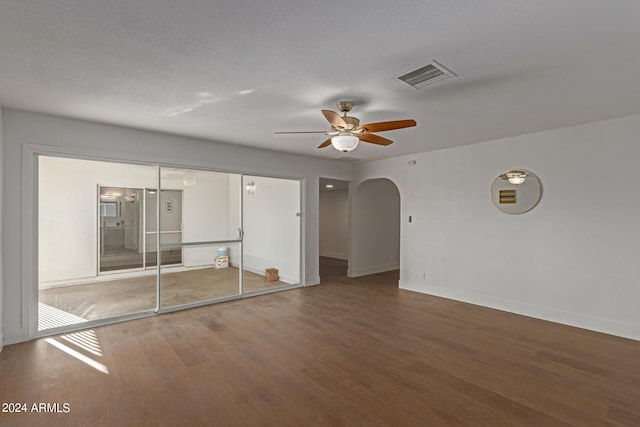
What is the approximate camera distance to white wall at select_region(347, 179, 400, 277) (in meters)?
7.01

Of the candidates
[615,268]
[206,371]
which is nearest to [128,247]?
[206,371]

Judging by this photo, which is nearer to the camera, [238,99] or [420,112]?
[238,99]

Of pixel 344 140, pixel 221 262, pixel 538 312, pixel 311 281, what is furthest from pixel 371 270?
pixel 344 140

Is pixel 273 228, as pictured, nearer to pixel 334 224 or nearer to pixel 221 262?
pixel 221 262

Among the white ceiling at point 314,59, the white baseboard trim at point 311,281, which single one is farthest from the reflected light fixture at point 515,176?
the white baseboard trim at point 311,281

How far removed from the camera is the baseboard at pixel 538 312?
3.68 metres

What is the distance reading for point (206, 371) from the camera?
110 inches

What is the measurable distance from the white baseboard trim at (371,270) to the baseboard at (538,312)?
147 centimetres

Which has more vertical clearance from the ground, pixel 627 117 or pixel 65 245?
pixel 627 117

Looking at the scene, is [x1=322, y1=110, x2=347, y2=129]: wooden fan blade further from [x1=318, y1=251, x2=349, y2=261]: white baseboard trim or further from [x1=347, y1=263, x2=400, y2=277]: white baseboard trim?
[x1=318, y1=251, x2=349, y2=261]: white baseboard trim

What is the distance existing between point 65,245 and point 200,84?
332 cm

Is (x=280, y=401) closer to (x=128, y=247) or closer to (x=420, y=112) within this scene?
(x=420, y=112)

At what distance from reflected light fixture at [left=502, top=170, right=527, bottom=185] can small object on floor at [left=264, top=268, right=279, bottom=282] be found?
14.1ft

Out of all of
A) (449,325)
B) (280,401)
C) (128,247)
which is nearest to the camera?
(280,401)
